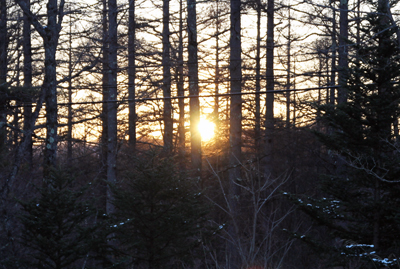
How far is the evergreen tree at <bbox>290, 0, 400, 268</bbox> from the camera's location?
9.90 meters

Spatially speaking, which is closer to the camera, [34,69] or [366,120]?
[366,120]

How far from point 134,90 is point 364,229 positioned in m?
12.5

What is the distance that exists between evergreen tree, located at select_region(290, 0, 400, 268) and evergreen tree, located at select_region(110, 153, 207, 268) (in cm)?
299

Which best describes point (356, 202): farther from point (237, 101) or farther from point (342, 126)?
point (237, 101)

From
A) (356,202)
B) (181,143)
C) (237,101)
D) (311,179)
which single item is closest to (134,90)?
(181,143)

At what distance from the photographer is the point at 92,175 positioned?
1970cm

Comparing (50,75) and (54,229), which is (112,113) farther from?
(54,229)

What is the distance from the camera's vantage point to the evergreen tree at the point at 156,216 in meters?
10.0

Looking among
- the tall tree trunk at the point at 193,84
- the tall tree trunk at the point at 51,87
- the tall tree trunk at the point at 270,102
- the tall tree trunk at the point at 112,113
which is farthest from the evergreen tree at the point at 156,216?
the tall tree trunk at the point at 270,102

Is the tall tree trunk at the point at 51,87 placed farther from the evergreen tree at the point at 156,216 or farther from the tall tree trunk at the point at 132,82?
the tall tree trunk at the point at 132,82

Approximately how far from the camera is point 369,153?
33.4 ft

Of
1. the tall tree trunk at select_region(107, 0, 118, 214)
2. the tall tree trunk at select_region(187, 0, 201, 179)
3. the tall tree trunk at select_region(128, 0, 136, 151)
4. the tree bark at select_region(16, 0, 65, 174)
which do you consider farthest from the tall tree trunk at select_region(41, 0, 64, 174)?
the tall tree trunk at select_region(128, 0, 136, 151)

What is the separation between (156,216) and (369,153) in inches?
209

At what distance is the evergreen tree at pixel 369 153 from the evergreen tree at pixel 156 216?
2.99 m
